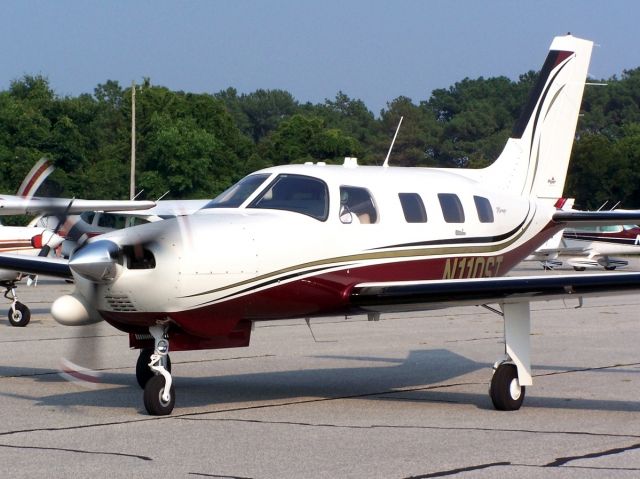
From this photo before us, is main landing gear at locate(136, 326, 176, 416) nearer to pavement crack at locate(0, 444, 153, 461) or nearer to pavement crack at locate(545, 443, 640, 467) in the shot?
pavement crack at locate(0, 444, 153, 461)

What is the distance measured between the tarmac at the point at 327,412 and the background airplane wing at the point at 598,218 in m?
1.86

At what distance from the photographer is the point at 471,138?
9506 cm

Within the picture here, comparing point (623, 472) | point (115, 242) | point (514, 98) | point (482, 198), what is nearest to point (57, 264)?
point (115, 242)

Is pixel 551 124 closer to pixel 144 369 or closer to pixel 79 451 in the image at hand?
pixel 144 369

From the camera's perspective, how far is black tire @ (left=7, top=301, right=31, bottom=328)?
61.6 ft

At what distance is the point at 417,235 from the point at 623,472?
14.5ft

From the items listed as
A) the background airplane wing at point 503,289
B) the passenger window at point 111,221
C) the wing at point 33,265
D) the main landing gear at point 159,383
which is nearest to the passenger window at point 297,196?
the background airplane wing at point 503,289

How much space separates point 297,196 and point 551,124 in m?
6.01

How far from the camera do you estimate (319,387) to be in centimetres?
1194

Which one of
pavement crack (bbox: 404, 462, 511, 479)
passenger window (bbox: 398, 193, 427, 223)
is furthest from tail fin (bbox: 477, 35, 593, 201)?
pavement crack (bbox: 404, 462, 511, 479)

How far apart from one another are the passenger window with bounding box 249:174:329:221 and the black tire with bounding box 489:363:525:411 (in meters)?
2.28

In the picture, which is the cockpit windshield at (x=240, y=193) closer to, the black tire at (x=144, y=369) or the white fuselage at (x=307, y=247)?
the white fuselage at (x=307, y=247)

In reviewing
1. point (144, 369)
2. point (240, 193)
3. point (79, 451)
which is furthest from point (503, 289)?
point (79, 451)

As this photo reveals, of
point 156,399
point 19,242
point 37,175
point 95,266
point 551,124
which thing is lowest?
point 156,399
